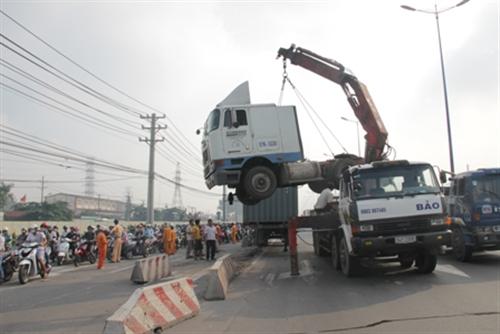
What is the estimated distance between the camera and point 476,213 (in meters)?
11.8

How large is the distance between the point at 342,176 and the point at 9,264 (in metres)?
9.44

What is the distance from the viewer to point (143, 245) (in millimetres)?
21031

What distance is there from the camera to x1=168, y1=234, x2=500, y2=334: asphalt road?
6066 mm

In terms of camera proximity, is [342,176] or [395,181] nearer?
[395,181]

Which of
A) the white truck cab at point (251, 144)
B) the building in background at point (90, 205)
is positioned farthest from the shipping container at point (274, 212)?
the building in background at point (90, 205)

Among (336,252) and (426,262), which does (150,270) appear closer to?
(336,252)

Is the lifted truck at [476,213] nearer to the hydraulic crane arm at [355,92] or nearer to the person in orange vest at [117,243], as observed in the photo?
the hydraulic crane arm at [355,92]

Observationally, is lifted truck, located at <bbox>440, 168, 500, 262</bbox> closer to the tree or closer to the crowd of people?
the crowd of people

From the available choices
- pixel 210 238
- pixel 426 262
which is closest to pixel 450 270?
pixel 426 262

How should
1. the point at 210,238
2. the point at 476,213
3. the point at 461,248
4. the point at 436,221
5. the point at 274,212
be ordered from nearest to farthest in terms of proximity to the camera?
1. the point at 436,221
2. the point at 476,213
3. the point at 461,248
4. the point at 210,238
5. the point at 274,212

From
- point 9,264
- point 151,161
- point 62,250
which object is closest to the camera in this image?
point 9,264

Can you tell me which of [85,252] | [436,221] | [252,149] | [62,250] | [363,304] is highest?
[252,149]

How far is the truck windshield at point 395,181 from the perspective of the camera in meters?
9.34

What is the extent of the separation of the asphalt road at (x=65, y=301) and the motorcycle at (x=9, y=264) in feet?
0.81
